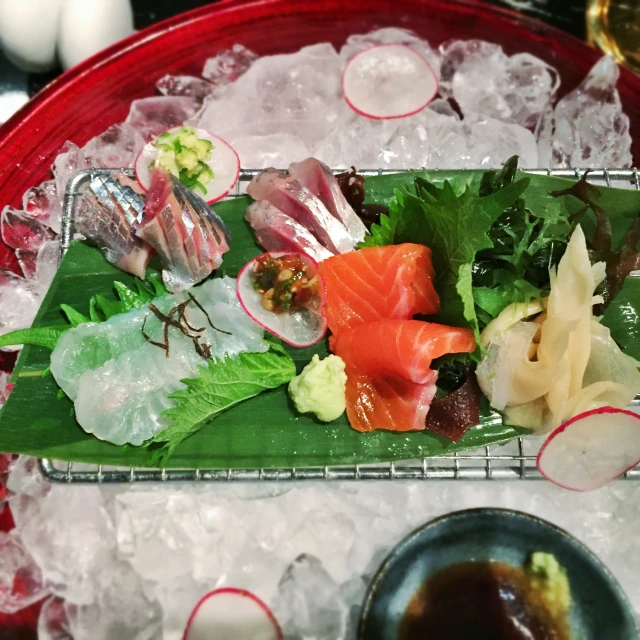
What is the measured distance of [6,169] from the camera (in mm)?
2646

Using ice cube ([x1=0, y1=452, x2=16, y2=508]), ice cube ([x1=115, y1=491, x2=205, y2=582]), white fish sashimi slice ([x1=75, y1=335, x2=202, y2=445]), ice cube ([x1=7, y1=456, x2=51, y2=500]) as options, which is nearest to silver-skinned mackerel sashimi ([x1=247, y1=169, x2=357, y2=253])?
white fish sashimi slice ([x1=75, y1=335, x2=202, y2=445])

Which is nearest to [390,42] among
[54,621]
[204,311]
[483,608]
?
[204,311]

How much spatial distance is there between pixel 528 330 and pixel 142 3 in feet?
11.0

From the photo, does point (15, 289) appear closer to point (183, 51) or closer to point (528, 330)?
point (183, 51)

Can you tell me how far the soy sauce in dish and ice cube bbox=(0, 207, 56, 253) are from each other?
8.13ft

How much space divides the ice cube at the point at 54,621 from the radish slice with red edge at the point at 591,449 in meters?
2.14

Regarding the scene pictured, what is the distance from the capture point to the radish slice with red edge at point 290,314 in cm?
205

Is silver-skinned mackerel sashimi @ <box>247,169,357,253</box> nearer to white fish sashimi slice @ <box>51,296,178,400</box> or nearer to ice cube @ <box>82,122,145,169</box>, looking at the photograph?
white fish sashimi slice @ <box>51,296,178,400</box>

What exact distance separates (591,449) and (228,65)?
2839 millimetres

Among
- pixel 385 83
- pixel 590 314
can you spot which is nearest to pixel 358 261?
pixel 590 314

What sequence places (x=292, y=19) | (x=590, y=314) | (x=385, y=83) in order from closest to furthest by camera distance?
(x=590, y=314) < (x=385, y=83) < (x=292, y=19)

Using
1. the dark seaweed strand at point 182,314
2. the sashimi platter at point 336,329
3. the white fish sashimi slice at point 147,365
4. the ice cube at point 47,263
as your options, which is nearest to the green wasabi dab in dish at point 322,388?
the sashimi platter at point 336,329

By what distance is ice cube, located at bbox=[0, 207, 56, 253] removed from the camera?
→ 258 centimetres

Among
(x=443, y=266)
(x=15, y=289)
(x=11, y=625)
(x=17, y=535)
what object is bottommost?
(x=11, y=625)
